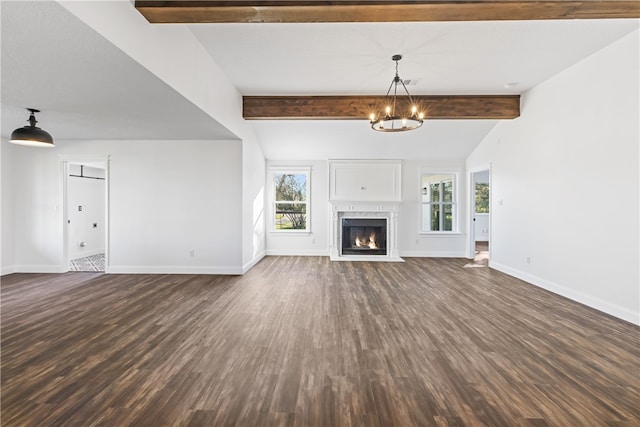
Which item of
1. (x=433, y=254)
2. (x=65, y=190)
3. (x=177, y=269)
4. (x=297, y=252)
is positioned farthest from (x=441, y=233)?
(x=65, y=190)

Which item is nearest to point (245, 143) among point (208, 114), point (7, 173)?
point (208, 114)

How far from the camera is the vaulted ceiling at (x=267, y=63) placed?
6.90ft

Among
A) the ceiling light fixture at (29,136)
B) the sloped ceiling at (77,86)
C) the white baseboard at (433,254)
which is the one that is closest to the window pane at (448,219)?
the white baseboard at (433,254)

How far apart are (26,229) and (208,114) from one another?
456 cm

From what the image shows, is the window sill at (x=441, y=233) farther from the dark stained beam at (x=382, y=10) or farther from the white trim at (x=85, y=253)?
the white trim at (x=85, y=253)

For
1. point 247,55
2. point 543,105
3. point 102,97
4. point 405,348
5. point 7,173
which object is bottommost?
point 405,348

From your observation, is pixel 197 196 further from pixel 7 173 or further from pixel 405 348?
pixel 405 348

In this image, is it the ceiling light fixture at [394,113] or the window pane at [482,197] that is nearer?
the ceiling light fixture at [394,113]

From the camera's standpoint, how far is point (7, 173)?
16.4 ft

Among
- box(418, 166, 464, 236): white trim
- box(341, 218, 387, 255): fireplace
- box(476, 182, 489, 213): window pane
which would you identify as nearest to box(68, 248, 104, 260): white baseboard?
box(341, 218, 387, 255): fireplace

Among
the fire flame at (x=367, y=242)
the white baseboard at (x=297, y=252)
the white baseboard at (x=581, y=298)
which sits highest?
the fire flame at (x=367, y=242)

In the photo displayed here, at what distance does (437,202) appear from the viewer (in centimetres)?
715

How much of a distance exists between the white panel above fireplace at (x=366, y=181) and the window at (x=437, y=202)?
0.80 metres

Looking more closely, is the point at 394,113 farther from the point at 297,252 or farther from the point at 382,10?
the point at 297,252
